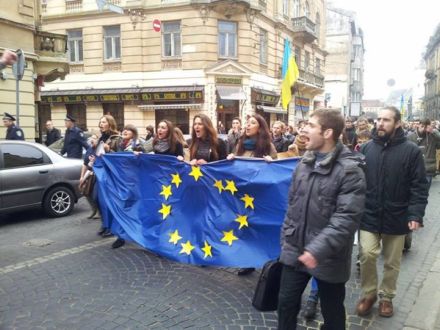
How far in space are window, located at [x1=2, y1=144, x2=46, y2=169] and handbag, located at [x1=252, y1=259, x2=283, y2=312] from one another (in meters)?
5.90

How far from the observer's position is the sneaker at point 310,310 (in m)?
3.87

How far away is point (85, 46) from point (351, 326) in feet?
84.3

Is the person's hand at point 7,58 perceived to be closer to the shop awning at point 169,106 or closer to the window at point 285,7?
the shop awning at point 169,106

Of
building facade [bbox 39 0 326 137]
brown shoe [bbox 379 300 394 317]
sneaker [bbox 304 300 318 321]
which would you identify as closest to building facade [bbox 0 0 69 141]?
building facade [bbox 39 0 326 137]

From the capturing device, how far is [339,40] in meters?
54.0

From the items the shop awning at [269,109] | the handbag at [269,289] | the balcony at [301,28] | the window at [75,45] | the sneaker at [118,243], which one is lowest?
the sneaker at [118,243]

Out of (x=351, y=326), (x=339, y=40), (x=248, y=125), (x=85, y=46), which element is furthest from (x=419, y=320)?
(x=339, y=40)

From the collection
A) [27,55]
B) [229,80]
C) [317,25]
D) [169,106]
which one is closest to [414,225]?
[27,55]

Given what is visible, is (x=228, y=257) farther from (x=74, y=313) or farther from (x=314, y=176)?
(x=314, y=176)

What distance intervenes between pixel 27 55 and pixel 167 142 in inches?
420

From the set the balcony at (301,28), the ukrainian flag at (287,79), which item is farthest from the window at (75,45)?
the ukrainian flag at (287,79)

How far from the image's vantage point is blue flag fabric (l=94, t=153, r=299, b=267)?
446 centimetres

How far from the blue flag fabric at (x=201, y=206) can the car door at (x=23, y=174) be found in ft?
7.53

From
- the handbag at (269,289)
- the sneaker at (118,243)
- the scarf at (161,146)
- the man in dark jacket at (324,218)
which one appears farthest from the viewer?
the sneaker at (118,243)
